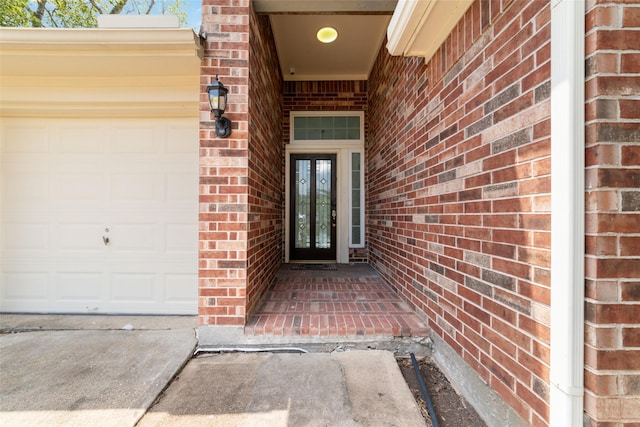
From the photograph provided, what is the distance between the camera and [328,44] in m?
3.59

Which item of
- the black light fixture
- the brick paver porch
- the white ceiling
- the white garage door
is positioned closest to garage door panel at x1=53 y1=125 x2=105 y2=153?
the white garage door

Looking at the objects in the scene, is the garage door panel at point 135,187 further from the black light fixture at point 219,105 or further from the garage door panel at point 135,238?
the black light fixture at point 219,105

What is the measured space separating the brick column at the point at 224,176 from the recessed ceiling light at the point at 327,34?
54.6 inches

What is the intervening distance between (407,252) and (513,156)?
1.51 m

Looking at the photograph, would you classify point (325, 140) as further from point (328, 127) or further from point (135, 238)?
point (135, 238)

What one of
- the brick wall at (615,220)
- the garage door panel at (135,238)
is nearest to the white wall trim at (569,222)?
the brick wall at (615,220)

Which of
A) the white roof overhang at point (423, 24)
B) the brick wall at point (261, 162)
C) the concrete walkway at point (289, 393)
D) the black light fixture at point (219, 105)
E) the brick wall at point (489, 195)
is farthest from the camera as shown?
the brick wall at point (261, 162)

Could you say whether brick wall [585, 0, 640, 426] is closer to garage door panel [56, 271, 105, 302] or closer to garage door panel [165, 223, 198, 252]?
garage door panel [165, 223, 198, 252]

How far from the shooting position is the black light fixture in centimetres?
206

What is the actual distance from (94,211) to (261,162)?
1.84 m

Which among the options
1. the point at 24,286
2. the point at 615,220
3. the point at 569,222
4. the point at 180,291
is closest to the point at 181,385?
the point at 180,291

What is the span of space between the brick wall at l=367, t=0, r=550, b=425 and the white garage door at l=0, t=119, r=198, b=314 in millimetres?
2278

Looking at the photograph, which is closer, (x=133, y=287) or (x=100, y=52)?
(x=100, y=52)

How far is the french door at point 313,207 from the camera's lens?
4535 mm
